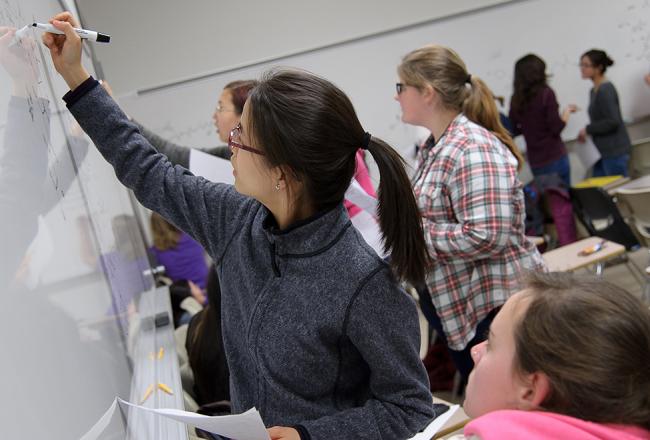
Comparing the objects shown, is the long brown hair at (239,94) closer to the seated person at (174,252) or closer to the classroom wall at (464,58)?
the seated person at (174,252)

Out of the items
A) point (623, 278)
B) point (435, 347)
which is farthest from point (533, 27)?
point (435, 347)

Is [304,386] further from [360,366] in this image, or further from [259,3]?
[259,3]

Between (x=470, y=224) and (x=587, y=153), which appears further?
(x=587, y=153)

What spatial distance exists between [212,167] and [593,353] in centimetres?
138

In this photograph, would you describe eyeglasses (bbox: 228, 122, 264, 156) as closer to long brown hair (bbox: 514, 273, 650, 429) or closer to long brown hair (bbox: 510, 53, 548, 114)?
long brown hair (bbox: 514, 273, 650, 429)

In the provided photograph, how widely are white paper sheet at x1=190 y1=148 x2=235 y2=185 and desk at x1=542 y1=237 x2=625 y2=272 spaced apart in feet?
6.48

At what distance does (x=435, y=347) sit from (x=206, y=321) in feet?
5.90

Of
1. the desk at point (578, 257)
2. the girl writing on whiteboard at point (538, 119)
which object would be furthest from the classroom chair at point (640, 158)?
the desk at point (578, 257)

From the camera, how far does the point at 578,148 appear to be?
585cm

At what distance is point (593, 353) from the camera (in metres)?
0.87

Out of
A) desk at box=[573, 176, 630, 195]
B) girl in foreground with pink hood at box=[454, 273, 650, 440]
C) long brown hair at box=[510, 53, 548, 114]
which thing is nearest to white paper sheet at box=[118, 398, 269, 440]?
girl in foreground with pink hood at box=[454, 273, 650, 440]

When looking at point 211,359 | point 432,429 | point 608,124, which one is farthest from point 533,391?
point 608,124

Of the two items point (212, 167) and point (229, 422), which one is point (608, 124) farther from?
point (229, 422)

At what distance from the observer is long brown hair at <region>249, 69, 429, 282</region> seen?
3.71ft
